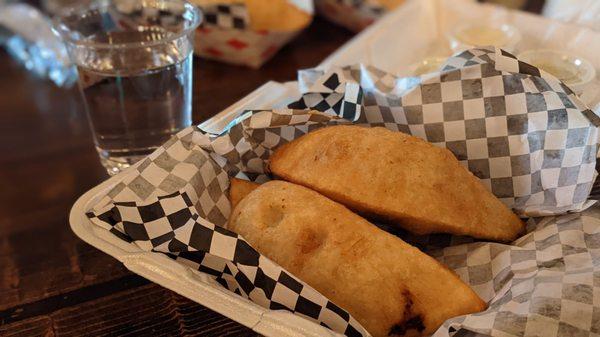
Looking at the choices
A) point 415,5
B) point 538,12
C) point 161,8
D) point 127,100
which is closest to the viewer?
point 127,100

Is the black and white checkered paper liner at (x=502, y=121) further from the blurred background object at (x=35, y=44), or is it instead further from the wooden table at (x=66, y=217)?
the blurred background object at (x=35, y=44)

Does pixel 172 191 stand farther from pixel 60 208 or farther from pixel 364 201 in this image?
pixel 60 208

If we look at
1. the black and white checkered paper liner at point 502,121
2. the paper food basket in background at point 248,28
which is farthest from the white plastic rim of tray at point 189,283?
the paper food basket in background at point 248,28

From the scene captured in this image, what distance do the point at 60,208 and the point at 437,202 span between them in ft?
2.14

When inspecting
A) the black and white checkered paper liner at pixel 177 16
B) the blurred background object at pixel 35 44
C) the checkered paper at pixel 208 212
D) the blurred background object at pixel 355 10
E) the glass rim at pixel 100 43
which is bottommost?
the blurred background object at pixel 35 44

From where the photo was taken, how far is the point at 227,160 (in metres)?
0.81

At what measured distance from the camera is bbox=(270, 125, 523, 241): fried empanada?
702mm

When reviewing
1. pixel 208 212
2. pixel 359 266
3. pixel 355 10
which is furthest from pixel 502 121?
pixel 355 10

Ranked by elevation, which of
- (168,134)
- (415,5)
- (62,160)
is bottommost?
(62,160)

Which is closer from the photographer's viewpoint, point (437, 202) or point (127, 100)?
point (437, 202)

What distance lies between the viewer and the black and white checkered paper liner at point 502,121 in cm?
76

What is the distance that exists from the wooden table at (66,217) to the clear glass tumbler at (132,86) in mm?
91

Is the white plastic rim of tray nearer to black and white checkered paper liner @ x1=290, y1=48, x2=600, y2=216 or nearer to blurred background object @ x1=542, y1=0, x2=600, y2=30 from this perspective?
black and white checkered paper liner @ x1=290, y1=48, x2=600, y2=216

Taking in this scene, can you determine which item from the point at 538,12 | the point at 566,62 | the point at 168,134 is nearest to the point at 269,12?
the point at 168,134
